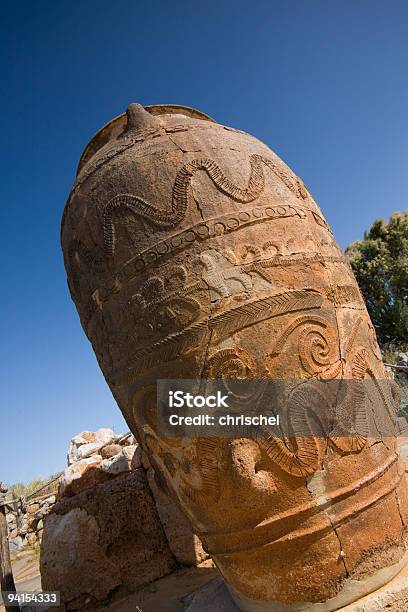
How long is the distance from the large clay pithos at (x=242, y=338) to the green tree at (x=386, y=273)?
13.9 m

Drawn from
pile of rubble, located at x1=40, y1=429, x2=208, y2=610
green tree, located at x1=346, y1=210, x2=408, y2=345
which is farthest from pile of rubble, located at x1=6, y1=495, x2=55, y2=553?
green tree, located at x1=346, y1=210, x2=408, y2=345

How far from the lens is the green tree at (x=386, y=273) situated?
49.7ft

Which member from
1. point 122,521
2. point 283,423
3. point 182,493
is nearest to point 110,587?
point 122,521

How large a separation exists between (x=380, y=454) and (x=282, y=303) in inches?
35.9

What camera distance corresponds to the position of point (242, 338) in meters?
2.08

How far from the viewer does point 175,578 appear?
4094mm

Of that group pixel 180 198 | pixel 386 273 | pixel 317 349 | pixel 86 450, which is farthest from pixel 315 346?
pixel 386 273

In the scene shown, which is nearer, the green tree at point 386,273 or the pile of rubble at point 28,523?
the pile of rubble at point 28,523

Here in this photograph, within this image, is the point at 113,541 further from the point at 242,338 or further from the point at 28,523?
the point at 28,523

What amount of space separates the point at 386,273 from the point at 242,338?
1506cm

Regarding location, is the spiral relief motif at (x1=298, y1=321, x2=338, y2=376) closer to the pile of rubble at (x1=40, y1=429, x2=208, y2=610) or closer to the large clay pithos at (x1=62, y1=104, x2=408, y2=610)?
the large clay pithos at (x1=62, y1=104, x2=408, y2=610)

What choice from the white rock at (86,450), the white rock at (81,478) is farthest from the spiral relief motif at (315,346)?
the white rock at (86,450)

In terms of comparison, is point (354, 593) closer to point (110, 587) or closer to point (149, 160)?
point (149, 160)

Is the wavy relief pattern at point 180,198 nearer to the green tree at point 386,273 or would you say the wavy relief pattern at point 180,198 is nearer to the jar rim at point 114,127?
the jar rim at point 114,127
